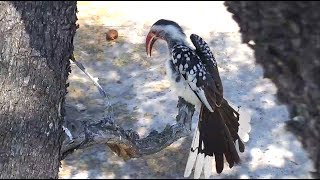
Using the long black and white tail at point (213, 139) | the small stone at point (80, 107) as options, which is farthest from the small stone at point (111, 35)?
the long black and white tail at point (213, 139)

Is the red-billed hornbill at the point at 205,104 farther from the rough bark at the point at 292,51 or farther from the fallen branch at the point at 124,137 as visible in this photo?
the rough bark at the point at 292,51

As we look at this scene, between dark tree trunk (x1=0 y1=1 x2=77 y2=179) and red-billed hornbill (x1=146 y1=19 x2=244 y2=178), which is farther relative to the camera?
red-billed hornbill (x1=146 y1=19 x2=244 y2=178)

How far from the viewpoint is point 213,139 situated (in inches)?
156

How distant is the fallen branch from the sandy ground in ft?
1.17

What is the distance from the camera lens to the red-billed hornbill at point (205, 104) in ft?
13.0

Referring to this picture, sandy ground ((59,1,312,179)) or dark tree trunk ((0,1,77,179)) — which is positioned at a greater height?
dark tree trunk ((0,1,77,179))

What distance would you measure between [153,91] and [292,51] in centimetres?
454

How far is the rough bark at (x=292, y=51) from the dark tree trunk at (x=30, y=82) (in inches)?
53.5

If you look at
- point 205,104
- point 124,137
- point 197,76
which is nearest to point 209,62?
point 197,76

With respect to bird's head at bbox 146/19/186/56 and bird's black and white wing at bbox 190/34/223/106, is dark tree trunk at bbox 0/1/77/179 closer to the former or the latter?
bird's black and white wing at bbox 190/34/223/106

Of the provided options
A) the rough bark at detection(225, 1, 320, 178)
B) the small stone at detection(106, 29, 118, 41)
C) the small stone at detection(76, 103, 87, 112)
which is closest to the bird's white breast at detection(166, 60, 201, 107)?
the small stone at detection(76, 103, 87, 112)

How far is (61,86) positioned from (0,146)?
408 millimetres

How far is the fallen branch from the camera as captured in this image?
11.0ft

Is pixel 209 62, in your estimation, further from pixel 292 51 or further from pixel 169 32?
pixel 292 51
